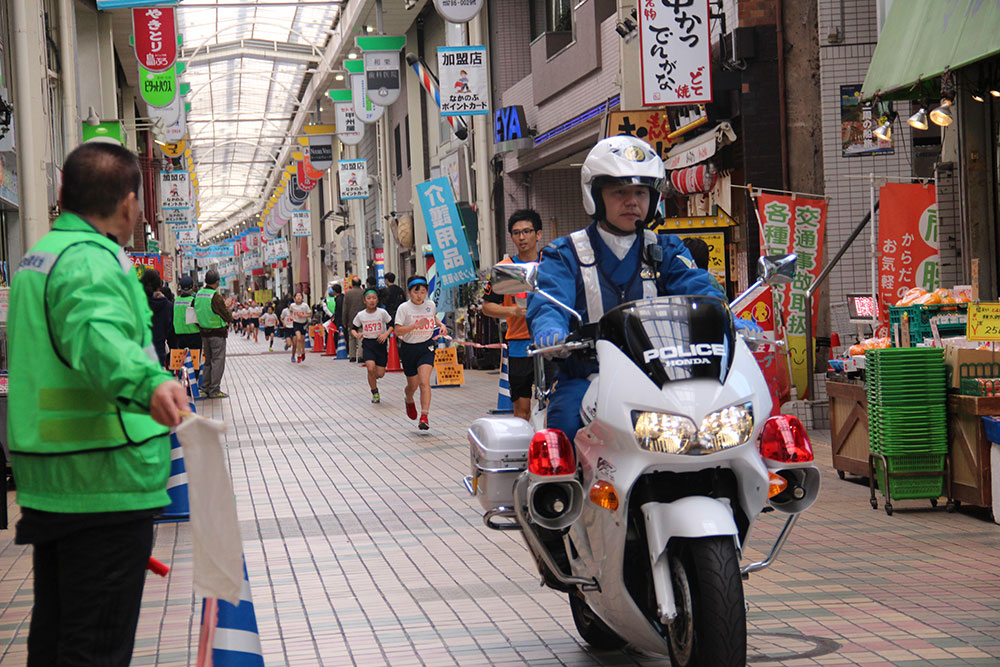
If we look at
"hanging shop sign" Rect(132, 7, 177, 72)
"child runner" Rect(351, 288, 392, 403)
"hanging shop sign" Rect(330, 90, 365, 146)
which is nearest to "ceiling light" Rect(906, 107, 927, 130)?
"child runner" Rect(351, 288, 392, 403)

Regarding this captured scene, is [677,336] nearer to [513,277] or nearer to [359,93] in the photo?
[513,277]

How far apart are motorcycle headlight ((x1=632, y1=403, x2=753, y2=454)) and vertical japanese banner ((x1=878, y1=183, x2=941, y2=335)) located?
8.42m

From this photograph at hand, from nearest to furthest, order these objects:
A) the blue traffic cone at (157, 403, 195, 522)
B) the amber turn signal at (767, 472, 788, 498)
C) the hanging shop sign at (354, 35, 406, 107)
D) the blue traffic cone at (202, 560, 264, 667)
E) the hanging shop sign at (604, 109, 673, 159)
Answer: the blue traffic cone at (202, 560, 264, 667), the amber turn signal at (767, 472, 788, 498), the blue traffic cone at (157, 403, 195, 522), the hanging shop sign at (604, 109, 673, 159), the hanging shop sign at (354, 35, 406, 107)

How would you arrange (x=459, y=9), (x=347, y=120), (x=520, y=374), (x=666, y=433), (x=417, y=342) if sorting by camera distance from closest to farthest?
1. (x=666, y=433)
2. (x=520, y=374)
3. (x=417, y=342)
4. (x=459, y=9)
5. (x=347, y=120)

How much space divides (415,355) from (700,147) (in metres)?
4.54

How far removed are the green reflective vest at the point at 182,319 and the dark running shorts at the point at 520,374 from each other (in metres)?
12.7

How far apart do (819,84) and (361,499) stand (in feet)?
25.1

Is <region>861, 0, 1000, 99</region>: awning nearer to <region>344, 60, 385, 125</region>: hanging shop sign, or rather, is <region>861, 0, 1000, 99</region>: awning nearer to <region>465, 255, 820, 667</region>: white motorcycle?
<region>465, 255, 820, 667</region>: white motorcycle

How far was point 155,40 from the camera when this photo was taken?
1051 inches

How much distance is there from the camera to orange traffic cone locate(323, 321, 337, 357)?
1505 inches

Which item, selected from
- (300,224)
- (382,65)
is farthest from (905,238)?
(300,224)

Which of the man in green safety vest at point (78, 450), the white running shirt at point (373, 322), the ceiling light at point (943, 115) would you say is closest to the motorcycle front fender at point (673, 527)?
the man in green safety vest at point (78, 450)

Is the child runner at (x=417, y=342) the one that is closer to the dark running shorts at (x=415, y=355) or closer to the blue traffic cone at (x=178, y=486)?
the dark running shorts at (x=415, y=355)

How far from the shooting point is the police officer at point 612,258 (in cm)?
500
